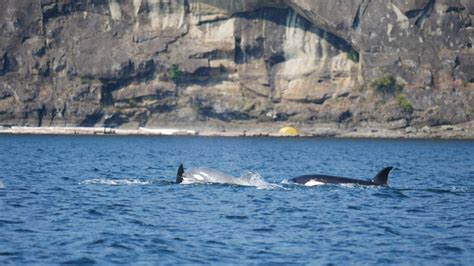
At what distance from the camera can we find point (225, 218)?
25266 mm

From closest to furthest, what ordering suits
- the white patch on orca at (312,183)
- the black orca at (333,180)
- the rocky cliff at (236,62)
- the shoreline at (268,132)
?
the white patch on orca at (312,183)
the black orca at (333,180)
the shoreline at (268,132)
the rocky cliff at (236,62)

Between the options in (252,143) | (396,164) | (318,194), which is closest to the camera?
(318,194)

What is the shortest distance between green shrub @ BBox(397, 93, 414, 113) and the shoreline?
195 centimetres

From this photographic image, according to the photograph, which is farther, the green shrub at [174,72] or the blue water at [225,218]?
the green shrub at [174,72]

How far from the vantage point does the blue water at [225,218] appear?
20.2 meters

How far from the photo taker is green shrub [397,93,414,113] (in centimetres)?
9119

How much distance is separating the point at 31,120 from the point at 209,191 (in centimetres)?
6844

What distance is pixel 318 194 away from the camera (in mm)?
31172

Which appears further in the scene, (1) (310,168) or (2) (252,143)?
(2) (252,143)

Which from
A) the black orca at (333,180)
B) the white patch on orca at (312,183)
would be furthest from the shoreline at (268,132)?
the white patch on orca at (312,183)

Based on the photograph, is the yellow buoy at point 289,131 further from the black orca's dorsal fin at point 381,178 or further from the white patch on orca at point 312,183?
the white patch on orca at point 312,183

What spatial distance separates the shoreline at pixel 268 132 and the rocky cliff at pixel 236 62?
2.95 feet

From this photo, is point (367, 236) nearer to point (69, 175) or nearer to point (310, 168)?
point (69, 175)

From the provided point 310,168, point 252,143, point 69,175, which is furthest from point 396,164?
point 252,143
